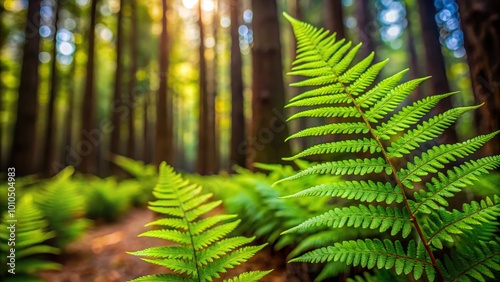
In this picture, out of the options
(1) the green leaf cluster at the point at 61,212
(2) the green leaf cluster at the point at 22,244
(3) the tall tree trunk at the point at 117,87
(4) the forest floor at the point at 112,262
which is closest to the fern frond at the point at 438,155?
(4) the forest floor at the point at 112,262

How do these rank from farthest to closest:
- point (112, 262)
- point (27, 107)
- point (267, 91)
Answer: point (27, 107)
point (267, 91)
point (112, 262)

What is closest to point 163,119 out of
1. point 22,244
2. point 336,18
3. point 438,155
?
point 336,18

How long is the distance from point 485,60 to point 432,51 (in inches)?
273

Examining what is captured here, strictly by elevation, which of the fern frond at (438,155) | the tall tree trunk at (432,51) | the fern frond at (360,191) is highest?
the tall tree trunk at (432,51)

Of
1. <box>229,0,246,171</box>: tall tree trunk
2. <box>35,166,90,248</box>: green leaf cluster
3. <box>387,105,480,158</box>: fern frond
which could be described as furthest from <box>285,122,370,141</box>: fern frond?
<box>229,0,246,171</box>: tall tree trunk

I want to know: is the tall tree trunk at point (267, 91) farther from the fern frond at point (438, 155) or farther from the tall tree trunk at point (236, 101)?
the tall tree trunk at point (236, 101)

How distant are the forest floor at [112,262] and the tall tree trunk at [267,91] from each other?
74.6 inches

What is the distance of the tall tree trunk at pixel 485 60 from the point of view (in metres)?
2.06

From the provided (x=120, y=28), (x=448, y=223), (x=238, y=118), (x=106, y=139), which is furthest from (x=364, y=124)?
(x=106, y=139)

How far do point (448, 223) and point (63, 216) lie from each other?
3.96 meters

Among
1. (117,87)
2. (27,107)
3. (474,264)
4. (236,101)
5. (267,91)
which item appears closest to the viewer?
(474,264)

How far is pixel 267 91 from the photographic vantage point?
13.7 ft

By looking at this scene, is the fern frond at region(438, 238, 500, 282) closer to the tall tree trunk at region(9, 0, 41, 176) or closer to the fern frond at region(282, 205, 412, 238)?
the fern frond at region(282, 205, 412, 238)

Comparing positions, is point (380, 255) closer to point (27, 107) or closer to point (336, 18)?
point (336, 18)
